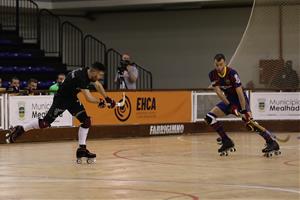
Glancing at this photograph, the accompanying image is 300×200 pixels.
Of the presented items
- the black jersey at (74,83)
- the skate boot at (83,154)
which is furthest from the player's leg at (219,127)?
the black jersey at (74,83)

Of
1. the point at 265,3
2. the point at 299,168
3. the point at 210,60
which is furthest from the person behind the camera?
the point at 210,60

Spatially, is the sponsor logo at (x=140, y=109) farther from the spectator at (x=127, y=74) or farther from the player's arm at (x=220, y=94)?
the player's arm at (x=220, y=94)

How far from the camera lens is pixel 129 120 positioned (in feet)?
63.2

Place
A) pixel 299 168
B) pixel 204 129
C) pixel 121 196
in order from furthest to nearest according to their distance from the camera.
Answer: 1. pixel 204 129
2. pixel 299 168
3. pixel 121 196

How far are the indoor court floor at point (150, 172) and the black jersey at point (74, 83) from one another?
1.16 m

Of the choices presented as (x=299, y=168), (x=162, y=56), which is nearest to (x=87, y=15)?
(x=162, y=56)

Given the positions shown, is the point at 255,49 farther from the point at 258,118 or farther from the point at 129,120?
the point at 129,120

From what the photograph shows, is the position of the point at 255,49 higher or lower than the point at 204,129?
higher

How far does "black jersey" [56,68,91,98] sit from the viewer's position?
12.3 metres

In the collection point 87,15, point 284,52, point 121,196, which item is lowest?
point 121,196

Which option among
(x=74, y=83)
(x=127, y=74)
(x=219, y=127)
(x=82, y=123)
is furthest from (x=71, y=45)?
(x=74, y=83)

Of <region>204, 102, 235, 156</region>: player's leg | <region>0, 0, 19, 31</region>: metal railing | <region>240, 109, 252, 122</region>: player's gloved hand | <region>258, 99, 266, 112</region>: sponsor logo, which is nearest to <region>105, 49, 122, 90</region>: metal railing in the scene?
<region>0, 0, 19, 31</region>: metal railing

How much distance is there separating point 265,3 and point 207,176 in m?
9.24

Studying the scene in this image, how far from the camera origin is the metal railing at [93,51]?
2745 cm
